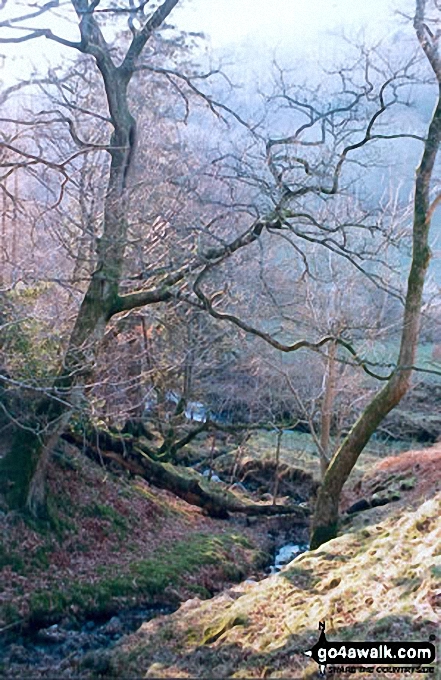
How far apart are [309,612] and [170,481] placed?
776 centimetres

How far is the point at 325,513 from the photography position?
1094 centimetres

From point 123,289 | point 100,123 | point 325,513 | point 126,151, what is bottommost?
point 325,513

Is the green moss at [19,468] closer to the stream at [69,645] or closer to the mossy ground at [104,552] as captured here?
the mossy ground at [104,552]

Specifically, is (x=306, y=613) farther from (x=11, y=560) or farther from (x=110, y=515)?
(x=110, y=515)

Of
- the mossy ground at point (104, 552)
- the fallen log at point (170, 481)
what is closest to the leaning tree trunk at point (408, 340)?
the mossy ground at point (104, 552)

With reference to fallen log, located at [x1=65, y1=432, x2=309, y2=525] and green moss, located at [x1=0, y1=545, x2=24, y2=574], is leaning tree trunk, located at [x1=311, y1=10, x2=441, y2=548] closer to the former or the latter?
fallen log, located at [x1=65, y1=432, x2=309, y2=525]

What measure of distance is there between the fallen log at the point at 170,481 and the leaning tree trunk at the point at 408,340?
4089 mm

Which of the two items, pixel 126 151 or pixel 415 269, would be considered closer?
pixel 415 269

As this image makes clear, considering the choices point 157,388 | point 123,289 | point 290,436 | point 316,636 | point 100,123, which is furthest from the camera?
point 290,436

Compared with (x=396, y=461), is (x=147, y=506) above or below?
below

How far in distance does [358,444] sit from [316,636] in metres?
5.30

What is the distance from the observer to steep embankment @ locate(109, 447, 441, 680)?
539cm

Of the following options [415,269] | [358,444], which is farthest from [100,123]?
[358,444]

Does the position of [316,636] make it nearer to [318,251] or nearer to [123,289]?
[123,289]
